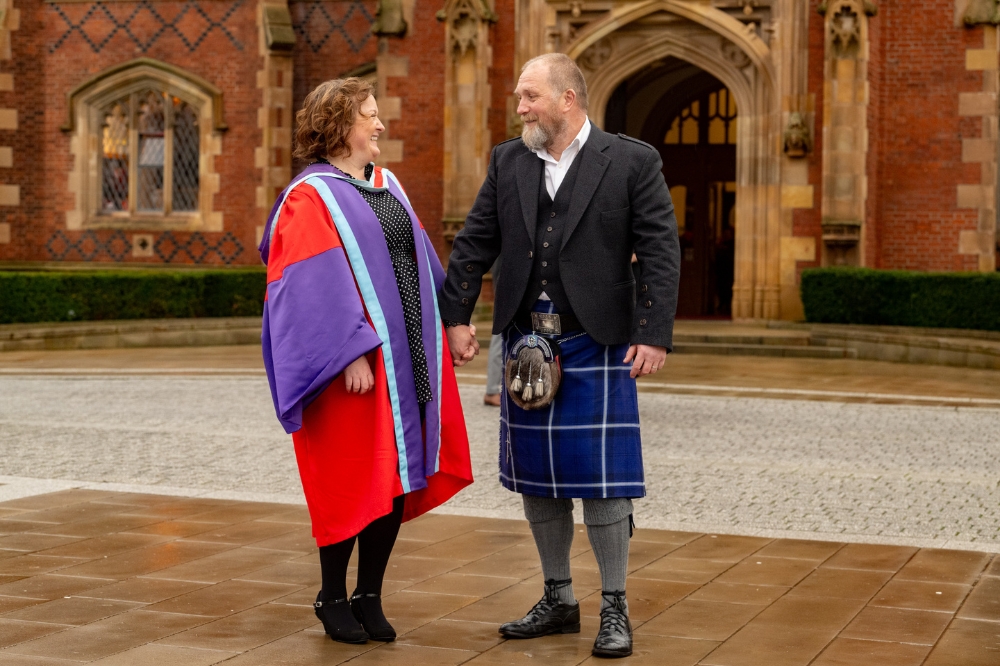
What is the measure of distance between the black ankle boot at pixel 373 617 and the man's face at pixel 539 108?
1.55 meters

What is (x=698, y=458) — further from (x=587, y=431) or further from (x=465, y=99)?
(x=465, y=99)

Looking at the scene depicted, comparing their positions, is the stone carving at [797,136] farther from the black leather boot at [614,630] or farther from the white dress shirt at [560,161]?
the black leather boot at [614,630]

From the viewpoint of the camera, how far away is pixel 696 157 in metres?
22.0

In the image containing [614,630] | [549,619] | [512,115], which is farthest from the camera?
[512,115]

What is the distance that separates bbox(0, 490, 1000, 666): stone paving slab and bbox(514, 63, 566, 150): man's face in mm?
1612

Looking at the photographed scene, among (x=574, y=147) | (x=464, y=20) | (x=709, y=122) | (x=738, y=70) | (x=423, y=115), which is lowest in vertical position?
(x=574, y=147)

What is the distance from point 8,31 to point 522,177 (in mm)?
20471

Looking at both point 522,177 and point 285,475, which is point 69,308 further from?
point 522,177

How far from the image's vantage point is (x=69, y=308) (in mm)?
18062

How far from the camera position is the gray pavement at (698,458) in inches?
262

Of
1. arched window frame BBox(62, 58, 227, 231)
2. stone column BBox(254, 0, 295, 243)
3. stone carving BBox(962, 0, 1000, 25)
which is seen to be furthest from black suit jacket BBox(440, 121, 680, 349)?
arched window frame BBox(62, 58, 227, 231)

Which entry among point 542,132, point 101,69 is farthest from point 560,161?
point 101,69

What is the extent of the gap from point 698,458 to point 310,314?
4480 millimetres

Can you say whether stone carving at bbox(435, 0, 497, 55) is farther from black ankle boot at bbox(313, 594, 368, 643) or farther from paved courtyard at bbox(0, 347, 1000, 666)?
black ankle boot at bbox(313, 594, 368, 643)
